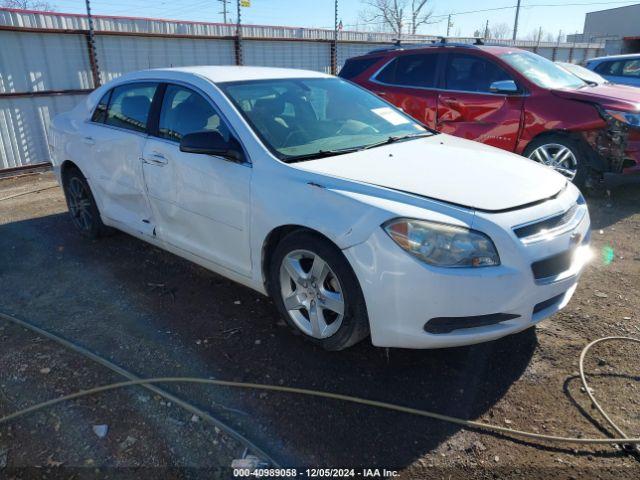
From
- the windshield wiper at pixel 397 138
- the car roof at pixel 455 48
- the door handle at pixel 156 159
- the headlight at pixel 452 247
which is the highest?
the car roof at pixel 455 48

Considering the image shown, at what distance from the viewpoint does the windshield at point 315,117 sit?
3352 mm

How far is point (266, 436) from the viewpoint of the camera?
8.26ft

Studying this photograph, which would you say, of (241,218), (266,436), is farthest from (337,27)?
(266,436)

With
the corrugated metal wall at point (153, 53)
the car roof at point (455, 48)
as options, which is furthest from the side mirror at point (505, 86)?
the corrugated metal wall at point (153, 53)

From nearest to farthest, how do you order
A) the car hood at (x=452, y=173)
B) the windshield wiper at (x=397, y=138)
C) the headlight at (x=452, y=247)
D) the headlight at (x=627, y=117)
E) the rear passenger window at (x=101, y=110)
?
the headlight at (x=452, y=247) < the car hood at (x=452, y=173) < the windshield wiper at (x=397, y=138) < the rear passenger window at (x=101, y=110) < the headlight at (x=627, y=117)

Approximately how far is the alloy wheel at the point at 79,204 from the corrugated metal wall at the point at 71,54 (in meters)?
4.02

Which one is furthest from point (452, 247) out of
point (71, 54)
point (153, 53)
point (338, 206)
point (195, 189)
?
point (153, 53)

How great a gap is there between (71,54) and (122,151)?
5.85 meters

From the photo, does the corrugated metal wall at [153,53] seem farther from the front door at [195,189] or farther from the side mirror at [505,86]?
the side mirror at [505,86]

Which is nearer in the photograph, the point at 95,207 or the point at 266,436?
the point at 266,436

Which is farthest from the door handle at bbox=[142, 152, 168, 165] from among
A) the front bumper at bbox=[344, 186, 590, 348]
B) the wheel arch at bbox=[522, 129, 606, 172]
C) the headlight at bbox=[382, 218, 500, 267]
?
the wheel arch at bbox=[522, 129, 606, 172]

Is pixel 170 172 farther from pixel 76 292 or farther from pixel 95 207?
pixel 95 207

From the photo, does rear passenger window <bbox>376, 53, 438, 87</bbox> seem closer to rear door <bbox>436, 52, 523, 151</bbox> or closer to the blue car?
rear door <bbox>436, 52, 523, 151</bbox>

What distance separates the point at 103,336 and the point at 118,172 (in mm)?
1557
